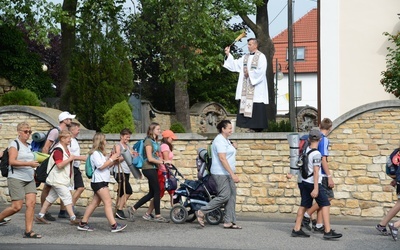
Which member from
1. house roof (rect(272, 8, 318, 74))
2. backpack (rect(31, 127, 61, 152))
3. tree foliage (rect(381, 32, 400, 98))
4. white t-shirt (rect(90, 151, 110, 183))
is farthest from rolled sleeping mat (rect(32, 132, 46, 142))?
house roof (rect(272, 8, 318, 74))

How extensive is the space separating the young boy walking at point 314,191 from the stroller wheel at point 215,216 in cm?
171

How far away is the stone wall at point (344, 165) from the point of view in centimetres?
1742

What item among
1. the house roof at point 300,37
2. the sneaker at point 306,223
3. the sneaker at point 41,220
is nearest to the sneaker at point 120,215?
the sneaker at point 41,220

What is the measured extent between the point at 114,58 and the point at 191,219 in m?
11.5

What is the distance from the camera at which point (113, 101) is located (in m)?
24.9

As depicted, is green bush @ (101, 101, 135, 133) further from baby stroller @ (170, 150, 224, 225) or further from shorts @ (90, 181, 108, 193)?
shorts @ (90, 181, 108, 193)

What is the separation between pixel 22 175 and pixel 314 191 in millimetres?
4056

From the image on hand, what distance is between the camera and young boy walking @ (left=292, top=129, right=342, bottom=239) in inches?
491

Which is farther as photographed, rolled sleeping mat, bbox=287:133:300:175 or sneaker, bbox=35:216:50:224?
sneaker, bbox=35:216:50:224

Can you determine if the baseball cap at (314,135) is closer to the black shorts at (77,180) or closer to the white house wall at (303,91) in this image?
the black shorts at (77,180)

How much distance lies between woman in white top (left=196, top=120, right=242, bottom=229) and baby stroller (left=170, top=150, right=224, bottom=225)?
1.89ft

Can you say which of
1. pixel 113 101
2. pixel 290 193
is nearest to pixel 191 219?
pixel 290 193

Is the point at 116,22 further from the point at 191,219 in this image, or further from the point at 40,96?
the point at 191,219

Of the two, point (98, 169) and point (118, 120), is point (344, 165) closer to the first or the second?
point (98, 169)
